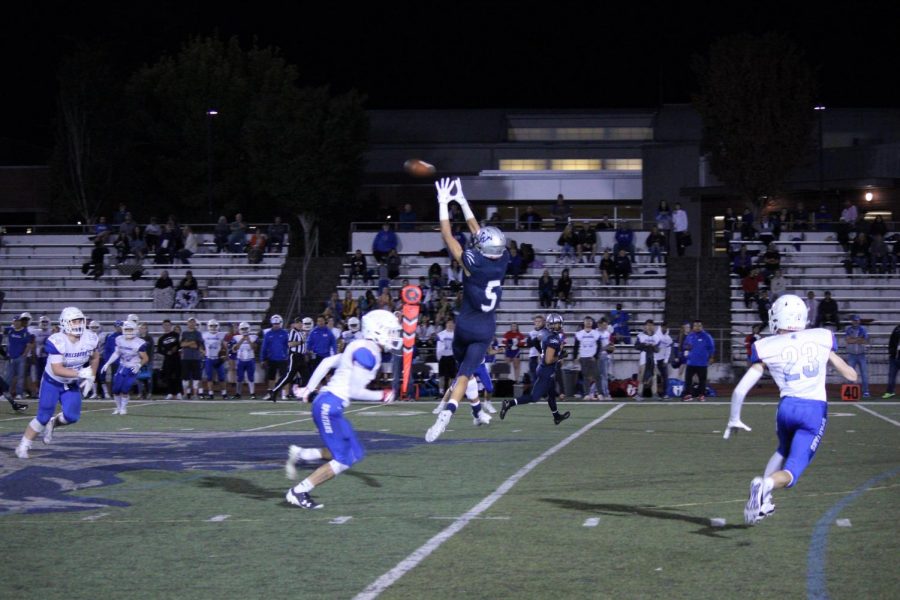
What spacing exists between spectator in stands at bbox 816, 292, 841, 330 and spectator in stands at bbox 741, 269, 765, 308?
7.27 ft

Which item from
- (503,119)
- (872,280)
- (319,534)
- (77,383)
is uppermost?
(503,119)

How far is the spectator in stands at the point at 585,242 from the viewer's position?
33.0m

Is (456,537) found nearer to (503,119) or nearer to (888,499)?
(888,499)

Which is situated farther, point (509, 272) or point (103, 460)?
point (509, 272)

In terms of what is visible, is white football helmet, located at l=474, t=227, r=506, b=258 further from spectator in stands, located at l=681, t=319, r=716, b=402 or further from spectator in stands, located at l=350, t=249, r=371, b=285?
spectator in stands, located at l=350, t=249, r=371, b=285

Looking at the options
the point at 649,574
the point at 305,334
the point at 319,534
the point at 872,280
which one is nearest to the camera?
the point at 649,574

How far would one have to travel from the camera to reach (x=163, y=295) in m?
32.3

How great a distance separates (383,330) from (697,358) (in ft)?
51.7

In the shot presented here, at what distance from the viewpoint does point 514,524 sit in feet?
29.9

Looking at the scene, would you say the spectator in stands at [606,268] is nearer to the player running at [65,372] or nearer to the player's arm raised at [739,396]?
the player running at [65,372]

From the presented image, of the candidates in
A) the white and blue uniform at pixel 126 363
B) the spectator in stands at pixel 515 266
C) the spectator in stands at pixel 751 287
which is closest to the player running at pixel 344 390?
the white and blue uniform at pixel 126 363

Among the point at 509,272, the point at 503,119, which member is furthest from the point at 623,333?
the point at 503,119

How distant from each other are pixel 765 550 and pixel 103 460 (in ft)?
26.1

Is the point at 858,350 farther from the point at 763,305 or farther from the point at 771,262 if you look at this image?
the point at 771,262
